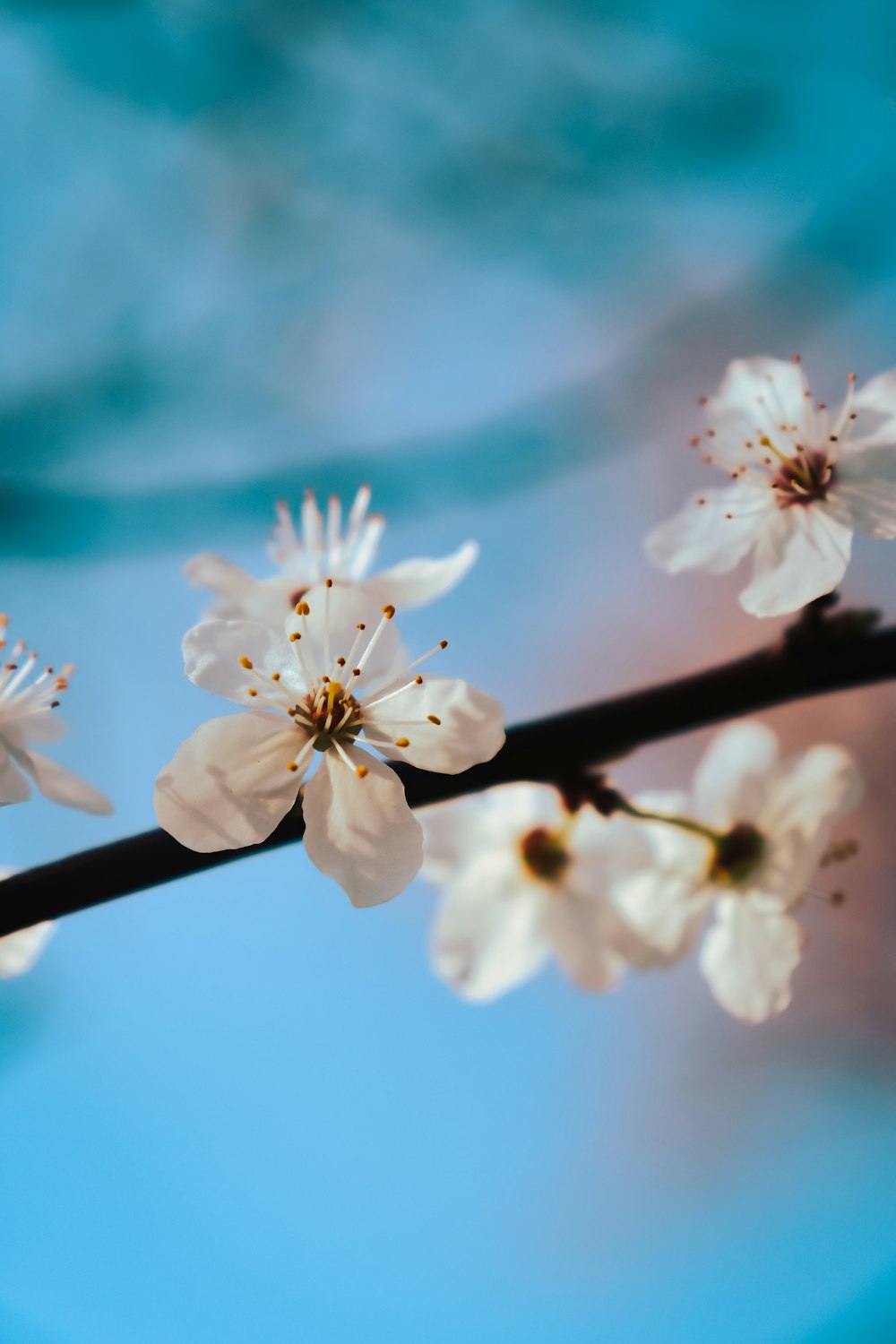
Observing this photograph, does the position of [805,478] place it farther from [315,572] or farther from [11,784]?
Answer: [11,784]

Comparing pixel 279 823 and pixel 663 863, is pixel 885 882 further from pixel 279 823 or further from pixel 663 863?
pixel 279 823

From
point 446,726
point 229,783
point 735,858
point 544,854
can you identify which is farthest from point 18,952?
point 735,858

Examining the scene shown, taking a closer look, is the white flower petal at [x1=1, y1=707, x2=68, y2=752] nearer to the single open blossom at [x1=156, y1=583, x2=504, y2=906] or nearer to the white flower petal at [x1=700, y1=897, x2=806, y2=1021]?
the single open blossom at [x1=156, y1=583, x2=504, y2=906]

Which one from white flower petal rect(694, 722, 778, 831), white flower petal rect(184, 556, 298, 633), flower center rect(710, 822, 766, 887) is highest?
white flower petal rect(184, 556, 298, 633)

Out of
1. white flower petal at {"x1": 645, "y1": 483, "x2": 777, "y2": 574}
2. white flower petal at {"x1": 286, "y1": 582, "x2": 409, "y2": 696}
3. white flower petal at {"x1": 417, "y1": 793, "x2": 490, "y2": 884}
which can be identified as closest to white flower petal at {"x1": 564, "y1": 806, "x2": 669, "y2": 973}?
white flower petal at {"x1": 417, "y1": 793, "x2": 490, "y2": 884}

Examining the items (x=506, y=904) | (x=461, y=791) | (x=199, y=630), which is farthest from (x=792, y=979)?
(x=199, y=630)

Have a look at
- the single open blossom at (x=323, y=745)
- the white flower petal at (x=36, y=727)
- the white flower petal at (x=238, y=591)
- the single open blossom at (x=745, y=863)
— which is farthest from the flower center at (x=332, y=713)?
the single open blossom at (x=745, y=863)

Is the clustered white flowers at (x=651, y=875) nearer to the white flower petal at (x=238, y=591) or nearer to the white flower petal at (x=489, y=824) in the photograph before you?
the white flower petal at (x=489, y=824)
